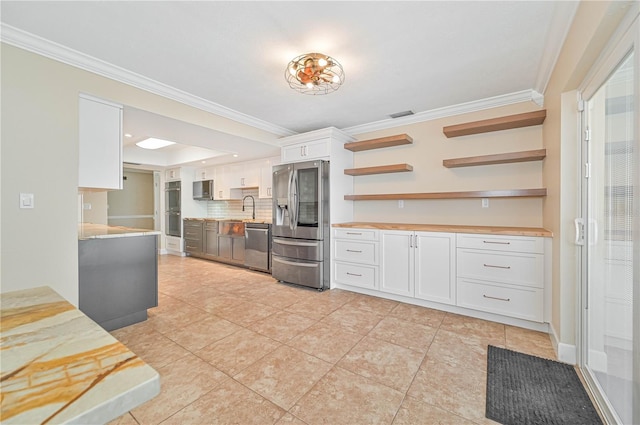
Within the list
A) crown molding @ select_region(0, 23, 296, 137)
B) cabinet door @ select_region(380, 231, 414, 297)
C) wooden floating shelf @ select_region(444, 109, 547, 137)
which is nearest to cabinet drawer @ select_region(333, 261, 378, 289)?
cabinet door @ select_region(380, 231, 414, 297)

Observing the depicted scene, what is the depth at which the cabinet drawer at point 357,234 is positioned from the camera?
3579 mm

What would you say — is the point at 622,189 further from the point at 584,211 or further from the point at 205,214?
the point at 205,214

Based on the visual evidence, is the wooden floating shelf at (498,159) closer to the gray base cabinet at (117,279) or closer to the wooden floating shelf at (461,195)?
the wooden floating shelf at (461,195)

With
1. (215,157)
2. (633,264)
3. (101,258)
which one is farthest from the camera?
(215,157)

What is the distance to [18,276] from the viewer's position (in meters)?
2.08

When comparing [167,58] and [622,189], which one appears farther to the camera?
[167,58]

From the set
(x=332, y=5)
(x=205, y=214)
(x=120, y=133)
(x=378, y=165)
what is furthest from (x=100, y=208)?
(x=332, y=5)

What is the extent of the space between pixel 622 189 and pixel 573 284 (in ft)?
2.93

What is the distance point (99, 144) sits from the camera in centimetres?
256

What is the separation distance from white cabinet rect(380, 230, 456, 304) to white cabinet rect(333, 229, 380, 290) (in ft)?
0.38

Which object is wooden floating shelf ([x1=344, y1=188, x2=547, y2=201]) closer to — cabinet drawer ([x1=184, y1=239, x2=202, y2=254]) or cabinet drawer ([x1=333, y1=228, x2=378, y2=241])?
cabinet drawer ([x1=333, y1=228, x2=378, y2=241])

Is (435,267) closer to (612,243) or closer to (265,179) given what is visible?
(612,243)

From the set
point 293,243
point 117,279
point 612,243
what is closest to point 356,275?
point 293,243

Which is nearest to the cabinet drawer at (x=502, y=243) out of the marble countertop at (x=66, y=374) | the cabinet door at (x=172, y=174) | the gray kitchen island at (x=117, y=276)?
the marble countertop at (x=66, y=374)
